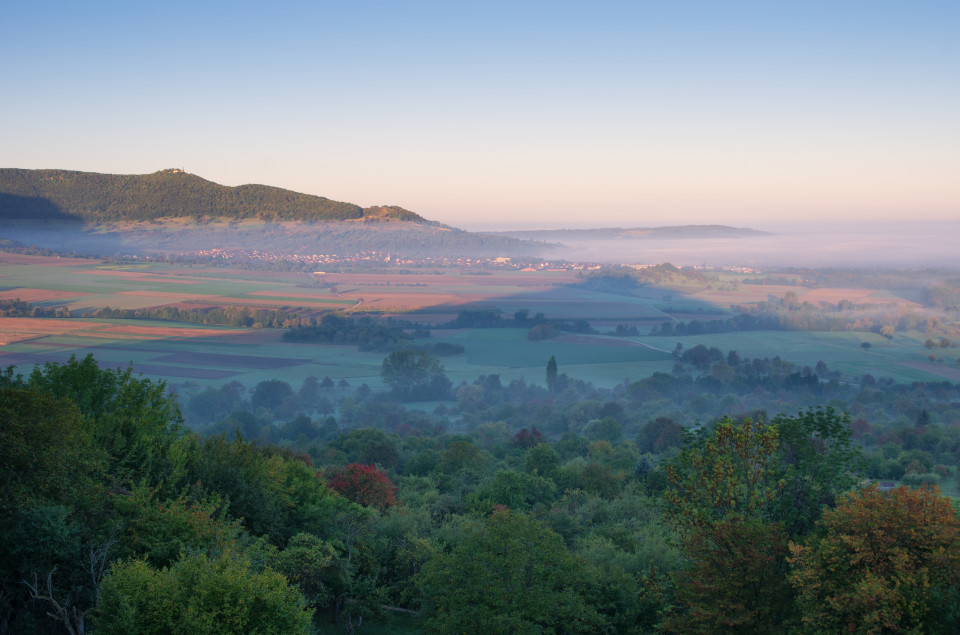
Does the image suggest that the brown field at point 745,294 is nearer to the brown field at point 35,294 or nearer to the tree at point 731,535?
the brown field at point 35,294

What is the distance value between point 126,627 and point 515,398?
269 feet

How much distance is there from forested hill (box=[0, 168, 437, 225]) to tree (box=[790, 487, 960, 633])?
99.9 m

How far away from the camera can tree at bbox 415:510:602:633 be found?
16.0 m

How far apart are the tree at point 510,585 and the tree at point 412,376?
72.4m

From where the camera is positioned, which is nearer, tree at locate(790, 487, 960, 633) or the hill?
tree at locate(790, 487, 960, 633)

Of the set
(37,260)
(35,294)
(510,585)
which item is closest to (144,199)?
(37,260)

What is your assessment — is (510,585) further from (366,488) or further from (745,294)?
(745,294)

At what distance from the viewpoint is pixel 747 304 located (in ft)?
503

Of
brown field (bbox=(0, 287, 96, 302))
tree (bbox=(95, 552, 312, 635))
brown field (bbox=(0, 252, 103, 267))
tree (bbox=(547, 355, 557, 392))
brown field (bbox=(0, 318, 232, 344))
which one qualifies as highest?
brown field (bbox=(0, 252, 103, 267))

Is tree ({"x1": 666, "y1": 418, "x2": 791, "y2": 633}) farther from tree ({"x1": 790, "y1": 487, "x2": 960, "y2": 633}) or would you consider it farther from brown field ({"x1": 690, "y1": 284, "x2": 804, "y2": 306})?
brown field ({"x1": 690, "y1": 284, "x2": 804, "y2": 306})

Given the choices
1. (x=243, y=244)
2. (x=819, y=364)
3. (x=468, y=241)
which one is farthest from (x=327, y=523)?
(x=468, y=241)

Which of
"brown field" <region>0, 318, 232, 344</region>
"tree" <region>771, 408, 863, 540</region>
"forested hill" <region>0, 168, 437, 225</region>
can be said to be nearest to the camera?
"tree" <region>771, 408, 863, 540</region>

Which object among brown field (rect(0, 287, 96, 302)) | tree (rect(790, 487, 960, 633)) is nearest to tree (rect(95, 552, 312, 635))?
tree (rect(790, 487, 960, 633))

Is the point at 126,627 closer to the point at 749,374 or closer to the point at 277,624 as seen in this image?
the point at 277,624
